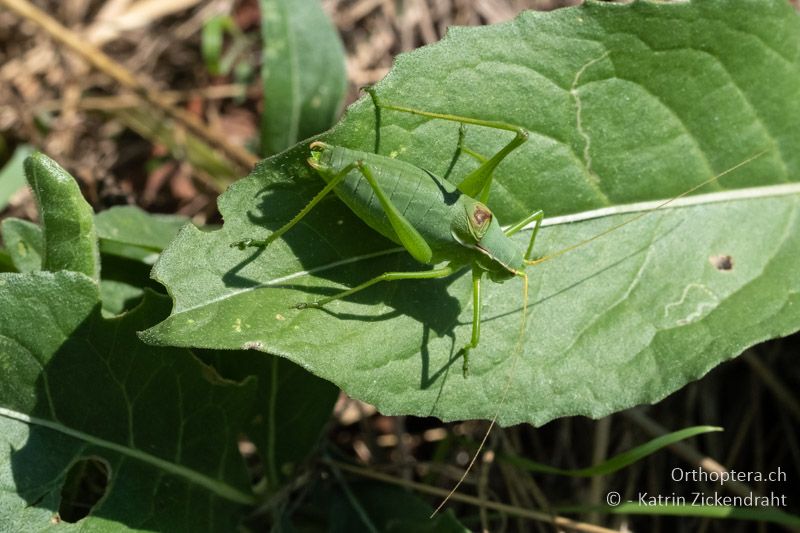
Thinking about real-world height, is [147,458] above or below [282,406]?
above

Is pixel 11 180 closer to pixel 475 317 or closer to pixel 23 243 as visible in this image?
pixel 23 243

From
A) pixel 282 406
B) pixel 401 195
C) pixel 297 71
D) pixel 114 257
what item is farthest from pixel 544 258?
pixel 297 71

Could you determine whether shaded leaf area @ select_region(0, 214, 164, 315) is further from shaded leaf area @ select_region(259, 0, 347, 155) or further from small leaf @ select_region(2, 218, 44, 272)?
shaded leaf area @ select_region(259, 0, 347, 155)

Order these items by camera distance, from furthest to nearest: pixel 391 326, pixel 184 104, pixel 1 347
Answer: pixel 184 104 → pixel 391 326 → pixel 1 347

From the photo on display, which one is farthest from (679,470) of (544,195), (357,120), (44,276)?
(44,276)

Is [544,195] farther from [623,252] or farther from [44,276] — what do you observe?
[44,276]

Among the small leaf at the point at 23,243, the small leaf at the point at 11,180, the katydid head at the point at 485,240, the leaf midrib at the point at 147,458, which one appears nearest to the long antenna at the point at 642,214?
the katydid head at the point at 485,240
